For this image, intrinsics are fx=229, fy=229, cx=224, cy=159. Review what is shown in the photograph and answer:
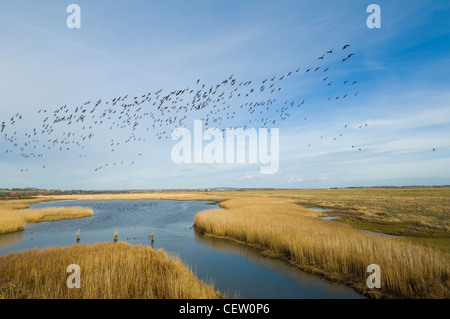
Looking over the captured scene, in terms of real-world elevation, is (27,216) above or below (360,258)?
below

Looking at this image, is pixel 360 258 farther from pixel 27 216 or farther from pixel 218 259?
pixel 27 216

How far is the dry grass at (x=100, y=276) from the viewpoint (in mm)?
9828

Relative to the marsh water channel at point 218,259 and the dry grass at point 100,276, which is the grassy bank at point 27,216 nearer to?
the marsh water channel at point 218,259

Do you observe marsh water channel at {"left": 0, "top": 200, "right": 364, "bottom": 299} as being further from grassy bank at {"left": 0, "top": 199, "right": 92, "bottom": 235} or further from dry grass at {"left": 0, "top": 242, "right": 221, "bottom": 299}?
dry grass at {"left": 0, "top": 242, "right": 221, "bottom": 299}

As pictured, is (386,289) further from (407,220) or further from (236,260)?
Result: (407,220)

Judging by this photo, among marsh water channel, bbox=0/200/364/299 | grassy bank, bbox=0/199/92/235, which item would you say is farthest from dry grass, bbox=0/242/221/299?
grassy bank, bbox=0/199/92/235

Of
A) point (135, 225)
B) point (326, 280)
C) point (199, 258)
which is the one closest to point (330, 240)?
point (326, 280)

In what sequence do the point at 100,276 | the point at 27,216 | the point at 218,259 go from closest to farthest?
the point at 100,276 → the point at 218,259 → the point at 27,216

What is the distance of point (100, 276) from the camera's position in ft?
34.7

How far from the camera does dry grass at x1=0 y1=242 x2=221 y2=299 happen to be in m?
9.83

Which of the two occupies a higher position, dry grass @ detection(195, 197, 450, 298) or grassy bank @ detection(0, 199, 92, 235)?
dry grass @ detection(195, 197, 450, 298)

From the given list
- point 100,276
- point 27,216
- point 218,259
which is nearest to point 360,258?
point 218,259

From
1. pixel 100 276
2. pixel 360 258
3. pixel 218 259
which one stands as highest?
pixel 100 276

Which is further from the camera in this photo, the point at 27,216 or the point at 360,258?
the point at 27,216
